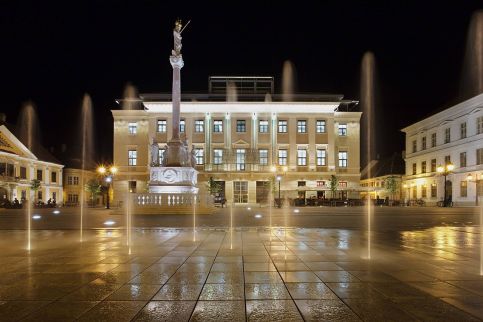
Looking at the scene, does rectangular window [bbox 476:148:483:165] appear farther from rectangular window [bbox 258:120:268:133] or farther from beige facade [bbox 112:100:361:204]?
rectangular window [bbox 258:120:268:133]

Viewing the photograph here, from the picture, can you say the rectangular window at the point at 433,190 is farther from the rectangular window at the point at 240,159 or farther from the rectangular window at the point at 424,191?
the rectangular window at the point at 240,159

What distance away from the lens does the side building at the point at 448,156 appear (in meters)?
50.2

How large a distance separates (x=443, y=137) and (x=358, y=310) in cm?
5930

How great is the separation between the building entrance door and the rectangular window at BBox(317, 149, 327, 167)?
427 inches

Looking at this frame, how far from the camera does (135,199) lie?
30531mm

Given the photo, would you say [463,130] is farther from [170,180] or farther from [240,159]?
[170,180]

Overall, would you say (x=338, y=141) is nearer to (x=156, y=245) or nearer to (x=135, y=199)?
(x=135, y=199)

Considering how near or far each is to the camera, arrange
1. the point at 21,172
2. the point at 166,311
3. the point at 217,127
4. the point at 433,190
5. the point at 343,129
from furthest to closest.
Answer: the point at 343,129, the point at 21,172, the point at 217,127, the point at 433,190, the point at 166,311

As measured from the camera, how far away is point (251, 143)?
62.2m

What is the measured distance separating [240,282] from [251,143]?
55.0 m

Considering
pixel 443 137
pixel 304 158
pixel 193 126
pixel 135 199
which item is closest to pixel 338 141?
pixel 304 158

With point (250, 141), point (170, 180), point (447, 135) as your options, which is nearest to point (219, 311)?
point (170, 180)

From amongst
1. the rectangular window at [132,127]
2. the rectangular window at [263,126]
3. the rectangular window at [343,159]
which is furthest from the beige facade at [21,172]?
the rectangular window at [343,159]

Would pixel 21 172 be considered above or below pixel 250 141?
below
